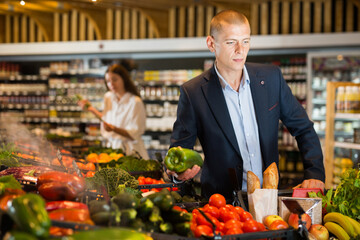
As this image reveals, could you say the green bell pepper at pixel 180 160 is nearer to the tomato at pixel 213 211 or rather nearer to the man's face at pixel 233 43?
the tomato at pixel 213 211

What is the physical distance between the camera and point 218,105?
8.43 feet

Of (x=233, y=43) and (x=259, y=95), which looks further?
(x=259, y=95)

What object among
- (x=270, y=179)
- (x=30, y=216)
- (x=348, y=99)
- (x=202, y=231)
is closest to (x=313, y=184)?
(x=270, y=179)

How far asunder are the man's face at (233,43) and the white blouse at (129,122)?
10.2 feet

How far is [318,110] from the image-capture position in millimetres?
6715

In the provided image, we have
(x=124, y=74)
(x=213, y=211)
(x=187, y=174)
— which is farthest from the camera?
(x=124, y=74)

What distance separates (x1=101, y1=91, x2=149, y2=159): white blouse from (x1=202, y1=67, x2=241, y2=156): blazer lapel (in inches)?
112

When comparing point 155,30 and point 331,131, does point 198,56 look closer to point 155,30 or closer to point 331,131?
point 155,30

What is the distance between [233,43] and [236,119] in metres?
0.49

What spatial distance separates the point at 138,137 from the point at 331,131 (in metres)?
2.39

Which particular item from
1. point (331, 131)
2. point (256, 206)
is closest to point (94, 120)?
point (331, 131)

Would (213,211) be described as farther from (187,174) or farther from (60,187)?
(60,187)

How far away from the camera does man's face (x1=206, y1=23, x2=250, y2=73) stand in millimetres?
2352

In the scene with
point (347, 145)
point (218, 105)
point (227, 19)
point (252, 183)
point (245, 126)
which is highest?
point (227, 19)
